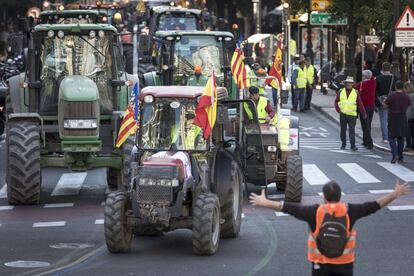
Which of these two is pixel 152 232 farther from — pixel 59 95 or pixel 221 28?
pixel 221 28

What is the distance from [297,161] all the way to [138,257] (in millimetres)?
5503

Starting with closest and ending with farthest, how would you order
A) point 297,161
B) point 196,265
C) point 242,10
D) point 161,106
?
Answer: point 196,265 < point 161,106 < point 297,161 < point 242,10

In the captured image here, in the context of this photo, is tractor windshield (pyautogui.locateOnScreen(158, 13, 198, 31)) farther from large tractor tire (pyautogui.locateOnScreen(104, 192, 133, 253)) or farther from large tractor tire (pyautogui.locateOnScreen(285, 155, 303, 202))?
large tractor tire (pyautogui.locateOnScreen(104, 192, 133, 253))

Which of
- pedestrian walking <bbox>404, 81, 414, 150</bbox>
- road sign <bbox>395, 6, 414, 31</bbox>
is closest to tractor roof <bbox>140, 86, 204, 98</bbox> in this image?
pedestrian walking <bbox>404, 81, 414, 150</bbox>

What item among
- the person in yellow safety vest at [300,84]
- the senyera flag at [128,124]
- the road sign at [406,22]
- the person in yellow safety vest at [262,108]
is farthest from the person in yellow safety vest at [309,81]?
the senyera flag at [128,124]

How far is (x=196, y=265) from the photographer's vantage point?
51.4 feet

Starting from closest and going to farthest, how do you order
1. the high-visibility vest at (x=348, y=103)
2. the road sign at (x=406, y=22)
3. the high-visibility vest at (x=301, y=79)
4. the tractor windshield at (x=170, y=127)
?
the tractor windshield at (x=170, y=127), the high-visibility vest at (x=348, y=103), the road sign at (x=406, y=22), the high-visibility vest at (x=301, y=79)

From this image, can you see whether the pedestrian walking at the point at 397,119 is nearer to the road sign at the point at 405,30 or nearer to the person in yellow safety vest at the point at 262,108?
the road sign at the point at 405,30

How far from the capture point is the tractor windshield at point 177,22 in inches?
1881

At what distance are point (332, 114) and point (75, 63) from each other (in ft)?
61.3

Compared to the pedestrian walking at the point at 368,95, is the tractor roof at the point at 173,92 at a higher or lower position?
higher

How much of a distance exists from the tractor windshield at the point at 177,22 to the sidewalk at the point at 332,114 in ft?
17.6

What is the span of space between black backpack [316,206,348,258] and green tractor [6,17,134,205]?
9979 millimetres

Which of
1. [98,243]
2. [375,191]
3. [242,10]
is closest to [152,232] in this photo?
[98,243]
